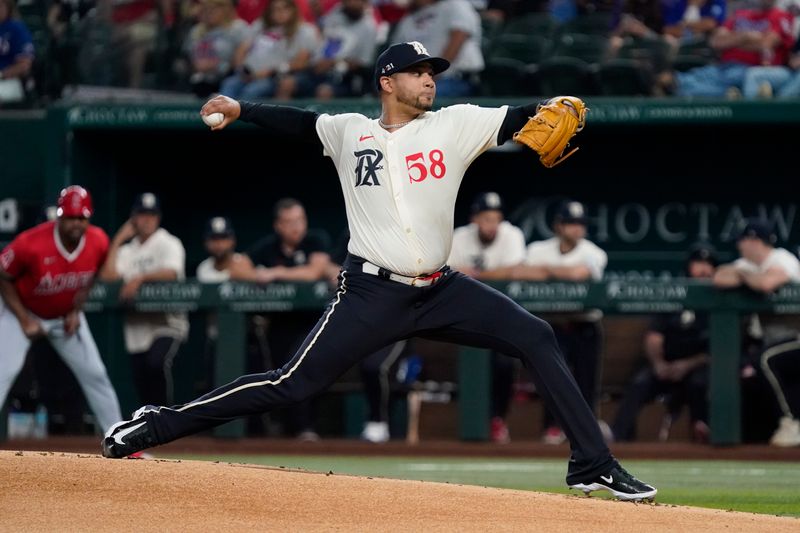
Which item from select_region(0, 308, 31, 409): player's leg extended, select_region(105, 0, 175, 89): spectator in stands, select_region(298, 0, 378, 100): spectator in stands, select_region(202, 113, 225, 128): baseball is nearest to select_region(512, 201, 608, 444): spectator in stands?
select_region(298, 0, 378, 100): spectator in stands

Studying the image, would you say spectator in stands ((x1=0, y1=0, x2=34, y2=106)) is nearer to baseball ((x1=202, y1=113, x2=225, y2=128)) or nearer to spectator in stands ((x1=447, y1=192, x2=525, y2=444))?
spectator in stands ((x1=447, y1=192, x2=525, y2=444))

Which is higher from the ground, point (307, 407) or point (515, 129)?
point (515, 129)

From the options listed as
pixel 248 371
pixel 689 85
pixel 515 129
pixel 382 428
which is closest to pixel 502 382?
pixel 382 428

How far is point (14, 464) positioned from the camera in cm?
505

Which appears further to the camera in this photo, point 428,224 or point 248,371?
point 248,371

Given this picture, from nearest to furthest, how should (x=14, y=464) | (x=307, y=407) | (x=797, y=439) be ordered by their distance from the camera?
1. (x=14, y=464)
2. (x=797, y=439)
3. (x=307, y=407)

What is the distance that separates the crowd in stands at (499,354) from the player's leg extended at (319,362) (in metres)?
4.66

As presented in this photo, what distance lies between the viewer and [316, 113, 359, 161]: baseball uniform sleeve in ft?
17.5

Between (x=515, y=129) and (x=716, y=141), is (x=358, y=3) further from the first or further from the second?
(x=515, y=129)

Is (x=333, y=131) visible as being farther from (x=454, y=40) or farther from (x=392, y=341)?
(x=454, y=40)

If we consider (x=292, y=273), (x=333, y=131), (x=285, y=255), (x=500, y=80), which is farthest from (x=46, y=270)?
(x=500, y=80)

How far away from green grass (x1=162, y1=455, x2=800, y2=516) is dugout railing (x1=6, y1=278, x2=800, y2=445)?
1.71ft

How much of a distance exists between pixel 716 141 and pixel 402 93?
24.4 feet

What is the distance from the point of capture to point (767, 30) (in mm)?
11062
